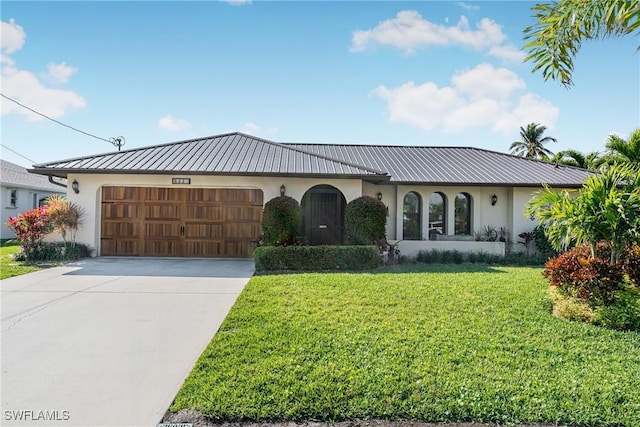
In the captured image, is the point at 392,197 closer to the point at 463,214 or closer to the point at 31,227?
the point at 463,214

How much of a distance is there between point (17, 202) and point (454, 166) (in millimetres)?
25008

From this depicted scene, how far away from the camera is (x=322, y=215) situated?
1364cm

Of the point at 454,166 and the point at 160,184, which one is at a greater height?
the point at 454,166

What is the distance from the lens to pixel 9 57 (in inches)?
531

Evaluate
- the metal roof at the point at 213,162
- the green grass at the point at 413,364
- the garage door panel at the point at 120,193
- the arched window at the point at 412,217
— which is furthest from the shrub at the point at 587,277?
the garage door panel at the point at 120,193

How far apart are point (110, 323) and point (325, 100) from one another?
1230cm

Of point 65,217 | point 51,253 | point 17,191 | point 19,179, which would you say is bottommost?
point 51,253

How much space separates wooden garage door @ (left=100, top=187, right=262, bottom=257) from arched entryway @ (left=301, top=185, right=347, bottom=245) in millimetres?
2270

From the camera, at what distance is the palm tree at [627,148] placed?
27.5 feet

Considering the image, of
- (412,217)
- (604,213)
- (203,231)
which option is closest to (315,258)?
(203,231)

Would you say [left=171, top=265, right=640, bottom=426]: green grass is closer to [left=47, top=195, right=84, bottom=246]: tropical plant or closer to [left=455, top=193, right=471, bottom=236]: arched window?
[left=455, top=193, right=471, bottom=236]: arched window

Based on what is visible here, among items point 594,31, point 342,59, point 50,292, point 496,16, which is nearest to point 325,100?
point 342,59

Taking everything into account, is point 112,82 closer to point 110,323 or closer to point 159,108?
point 159,108

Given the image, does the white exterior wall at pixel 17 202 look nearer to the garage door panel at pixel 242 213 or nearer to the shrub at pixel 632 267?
the garage door panel at pixel 242 213
